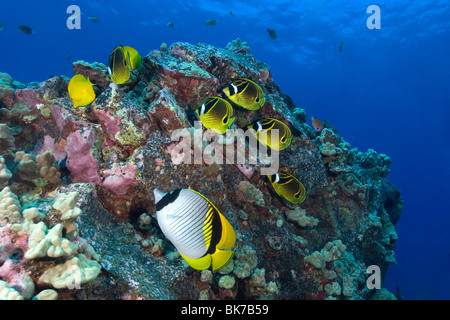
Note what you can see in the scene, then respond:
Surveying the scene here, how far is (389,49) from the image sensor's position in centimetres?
4475

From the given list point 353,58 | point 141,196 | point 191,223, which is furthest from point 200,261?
point 353,58

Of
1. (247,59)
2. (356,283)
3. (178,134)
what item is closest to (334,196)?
(356,283)

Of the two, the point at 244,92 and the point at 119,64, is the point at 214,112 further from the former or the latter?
the point at 119,64

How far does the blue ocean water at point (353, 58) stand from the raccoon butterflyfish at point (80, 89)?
3804 centimetres

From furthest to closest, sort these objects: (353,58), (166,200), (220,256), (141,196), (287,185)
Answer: (353,58), (287,185), (141,196), (220,256), (166,200)

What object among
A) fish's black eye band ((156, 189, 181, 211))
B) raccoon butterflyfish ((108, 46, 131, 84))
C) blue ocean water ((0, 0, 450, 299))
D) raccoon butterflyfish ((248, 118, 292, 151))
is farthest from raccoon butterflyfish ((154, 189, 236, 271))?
blue ocean water ((0, 0, 450, 299))

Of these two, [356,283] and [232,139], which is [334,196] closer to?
[356,283]

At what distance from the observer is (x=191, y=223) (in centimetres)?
150

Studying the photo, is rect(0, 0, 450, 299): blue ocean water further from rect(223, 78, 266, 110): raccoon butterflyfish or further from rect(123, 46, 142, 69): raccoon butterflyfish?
rect(123, 46, 142, 69): raccoon butterflyfish

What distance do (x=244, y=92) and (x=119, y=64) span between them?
147cm

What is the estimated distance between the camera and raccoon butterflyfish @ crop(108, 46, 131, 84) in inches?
113

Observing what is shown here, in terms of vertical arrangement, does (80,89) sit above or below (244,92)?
below

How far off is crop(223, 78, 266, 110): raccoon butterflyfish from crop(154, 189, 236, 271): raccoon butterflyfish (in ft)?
6.13
